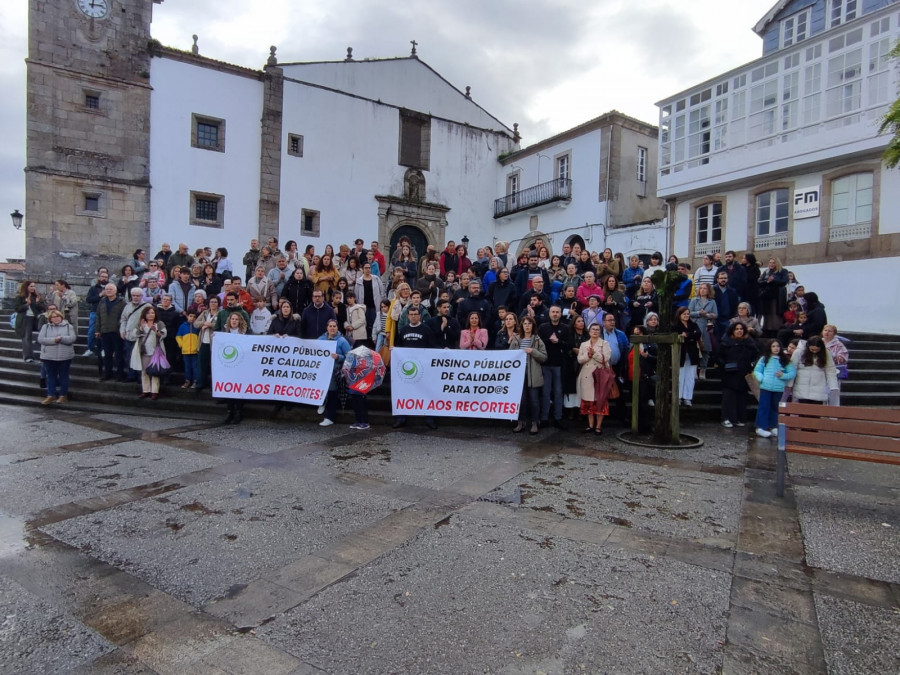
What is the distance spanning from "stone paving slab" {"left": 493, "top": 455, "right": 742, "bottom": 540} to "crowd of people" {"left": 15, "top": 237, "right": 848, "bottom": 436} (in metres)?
1.83

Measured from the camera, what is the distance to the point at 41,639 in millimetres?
2875

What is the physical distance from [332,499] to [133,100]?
21117 mm

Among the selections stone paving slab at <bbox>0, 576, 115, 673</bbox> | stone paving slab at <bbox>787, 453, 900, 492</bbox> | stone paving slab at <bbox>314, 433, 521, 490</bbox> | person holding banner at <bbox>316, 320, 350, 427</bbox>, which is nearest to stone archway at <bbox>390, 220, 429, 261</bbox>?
person holding banner at <bbox>316, 320, 350, 427</bbox>

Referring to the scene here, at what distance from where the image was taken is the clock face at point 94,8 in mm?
19328

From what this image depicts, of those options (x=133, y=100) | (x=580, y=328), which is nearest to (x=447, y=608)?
(x=580, y=328)

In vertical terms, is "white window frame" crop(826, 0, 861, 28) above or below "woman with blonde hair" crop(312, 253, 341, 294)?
above

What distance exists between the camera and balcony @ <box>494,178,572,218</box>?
956 inches

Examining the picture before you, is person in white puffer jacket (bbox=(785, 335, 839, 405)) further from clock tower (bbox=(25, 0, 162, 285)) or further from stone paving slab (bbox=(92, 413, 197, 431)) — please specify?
clock tower (bbox=(25, 0, 162, 285))

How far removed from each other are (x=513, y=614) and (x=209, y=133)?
2326 cm

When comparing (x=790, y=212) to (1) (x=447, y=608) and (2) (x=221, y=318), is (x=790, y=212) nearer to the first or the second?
(2) (x=221, y=318)

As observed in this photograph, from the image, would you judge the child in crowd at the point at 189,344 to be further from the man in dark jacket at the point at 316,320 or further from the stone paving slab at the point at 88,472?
the stone paving slab at the point at 88,472

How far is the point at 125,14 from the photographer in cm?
2003

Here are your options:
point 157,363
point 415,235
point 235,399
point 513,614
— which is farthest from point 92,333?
point 415,235

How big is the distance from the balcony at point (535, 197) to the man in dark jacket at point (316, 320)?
17.8 metres
